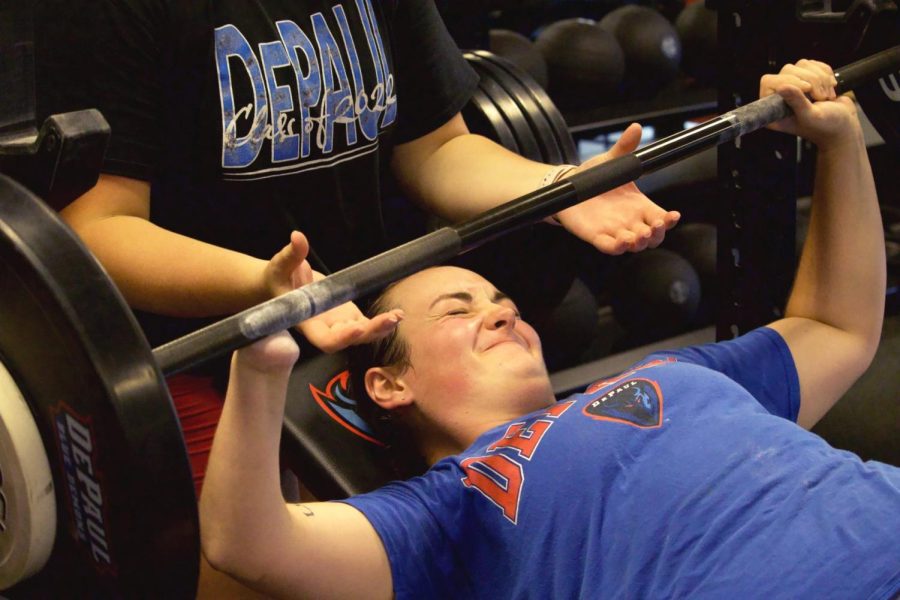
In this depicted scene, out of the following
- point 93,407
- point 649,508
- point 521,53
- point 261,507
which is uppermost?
point 521,53

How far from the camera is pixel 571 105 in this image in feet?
10.1

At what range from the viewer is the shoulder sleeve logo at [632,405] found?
1.35 m

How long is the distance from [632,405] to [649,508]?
0.16m

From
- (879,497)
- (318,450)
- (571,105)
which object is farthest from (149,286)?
(571,105)

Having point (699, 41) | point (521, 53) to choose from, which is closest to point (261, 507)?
point (521, 53)

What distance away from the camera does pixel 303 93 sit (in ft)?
4.66

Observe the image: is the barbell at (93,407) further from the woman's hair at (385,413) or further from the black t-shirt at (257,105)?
the woman's hair at (385,413)

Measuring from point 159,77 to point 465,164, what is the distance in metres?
0.47

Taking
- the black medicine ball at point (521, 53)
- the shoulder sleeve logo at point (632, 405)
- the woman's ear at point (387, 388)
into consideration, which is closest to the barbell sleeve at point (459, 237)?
the shoulder sleeve logo at point (632, 405)

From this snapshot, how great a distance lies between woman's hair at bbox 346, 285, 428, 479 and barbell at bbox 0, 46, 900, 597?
484 mm

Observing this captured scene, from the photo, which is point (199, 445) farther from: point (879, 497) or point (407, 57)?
point (879, 497)

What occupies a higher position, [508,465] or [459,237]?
[459,237]

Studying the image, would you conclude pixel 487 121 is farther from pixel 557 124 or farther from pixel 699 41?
pixel 699 41

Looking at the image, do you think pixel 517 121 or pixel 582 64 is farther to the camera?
pixel 582 64
